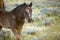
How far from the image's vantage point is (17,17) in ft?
13.9

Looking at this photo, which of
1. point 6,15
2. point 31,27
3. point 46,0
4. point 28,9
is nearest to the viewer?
point 28,9

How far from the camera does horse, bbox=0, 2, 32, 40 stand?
411 cm

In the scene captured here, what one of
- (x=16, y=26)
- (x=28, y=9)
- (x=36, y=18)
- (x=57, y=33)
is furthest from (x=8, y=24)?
(x=36, y=18)

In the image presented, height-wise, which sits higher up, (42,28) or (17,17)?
(17,17)

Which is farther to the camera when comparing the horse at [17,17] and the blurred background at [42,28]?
the blurred background at [42,28]

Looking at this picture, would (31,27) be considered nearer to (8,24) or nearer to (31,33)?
(31,33)

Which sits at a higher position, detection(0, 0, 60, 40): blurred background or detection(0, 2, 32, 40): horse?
detection(0, 2, 32, 40): horse

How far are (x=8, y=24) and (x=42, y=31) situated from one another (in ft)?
5.25

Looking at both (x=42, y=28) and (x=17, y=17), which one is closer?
(x=17, y=17)

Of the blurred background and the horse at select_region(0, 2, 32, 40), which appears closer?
the horse at select_region(0, 2, 32, 40)

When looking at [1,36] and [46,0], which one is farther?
[46,0]

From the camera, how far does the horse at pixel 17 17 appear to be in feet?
13.5

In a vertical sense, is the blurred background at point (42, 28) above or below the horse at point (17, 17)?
below

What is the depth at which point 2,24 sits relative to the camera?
4555mm
